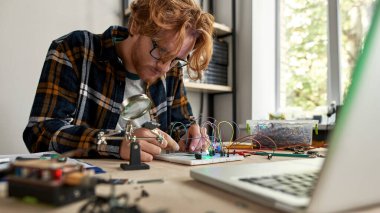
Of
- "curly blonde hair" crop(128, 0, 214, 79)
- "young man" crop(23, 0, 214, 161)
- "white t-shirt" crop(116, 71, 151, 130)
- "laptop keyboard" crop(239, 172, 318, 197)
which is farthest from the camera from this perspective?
"white t-shirt" crop(116, 71, 151, 130)

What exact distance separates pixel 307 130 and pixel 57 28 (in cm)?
143

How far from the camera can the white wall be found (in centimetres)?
155

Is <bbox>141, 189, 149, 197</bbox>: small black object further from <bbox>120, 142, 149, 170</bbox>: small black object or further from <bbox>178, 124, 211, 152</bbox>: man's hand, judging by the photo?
<bbox>178, 124, 211, 152</bbox>: man's hand

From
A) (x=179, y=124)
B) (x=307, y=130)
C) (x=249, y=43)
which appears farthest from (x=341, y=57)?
(x=179, y=124)

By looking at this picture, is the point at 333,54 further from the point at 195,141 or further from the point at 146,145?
the point at 146,145

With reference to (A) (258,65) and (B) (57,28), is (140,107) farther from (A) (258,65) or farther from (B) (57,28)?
(A) (258,65)

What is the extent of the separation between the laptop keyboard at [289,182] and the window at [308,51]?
70.7 inches

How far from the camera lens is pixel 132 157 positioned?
0.66m

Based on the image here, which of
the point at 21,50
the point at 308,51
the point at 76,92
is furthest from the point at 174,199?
the point at 308,51

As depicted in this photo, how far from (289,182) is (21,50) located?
1613 millimetres

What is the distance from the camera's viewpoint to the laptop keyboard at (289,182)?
0.37 metres

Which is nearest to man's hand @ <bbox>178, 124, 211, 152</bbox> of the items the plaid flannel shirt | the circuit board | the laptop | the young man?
the young man

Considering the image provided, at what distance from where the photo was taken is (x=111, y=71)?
117 centimetres

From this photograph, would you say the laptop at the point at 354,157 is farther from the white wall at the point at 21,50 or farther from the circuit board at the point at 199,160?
the white wall at the point at 21,50
